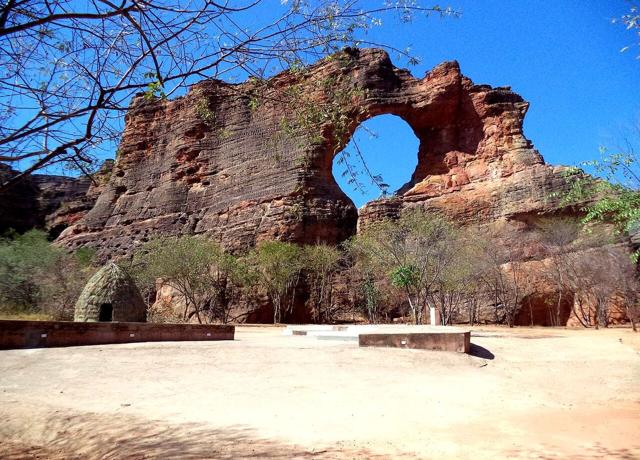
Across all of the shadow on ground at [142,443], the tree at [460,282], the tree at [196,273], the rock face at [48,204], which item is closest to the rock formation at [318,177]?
the tree at [460,282]

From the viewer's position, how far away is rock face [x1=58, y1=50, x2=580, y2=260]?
3522cm

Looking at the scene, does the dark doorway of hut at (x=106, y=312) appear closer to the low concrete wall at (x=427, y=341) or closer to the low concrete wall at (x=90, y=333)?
the low concrete wall at (x=90, y=333)

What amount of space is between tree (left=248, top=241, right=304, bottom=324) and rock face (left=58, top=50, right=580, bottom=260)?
2.52 meters

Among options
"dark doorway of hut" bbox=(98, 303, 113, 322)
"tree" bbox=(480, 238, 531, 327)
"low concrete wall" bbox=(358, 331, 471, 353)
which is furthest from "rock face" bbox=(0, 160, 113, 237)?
"low concrete wall" bbox=(358, 331, 471, 353)

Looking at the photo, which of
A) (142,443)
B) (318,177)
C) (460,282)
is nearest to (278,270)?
(318,177)

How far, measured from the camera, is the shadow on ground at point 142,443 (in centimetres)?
400

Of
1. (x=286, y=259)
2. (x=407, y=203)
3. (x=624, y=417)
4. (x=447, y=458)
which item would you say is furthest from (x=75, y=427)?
(x=407, y=203)

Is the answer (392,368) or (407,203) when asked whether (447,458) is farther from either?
(407,203)

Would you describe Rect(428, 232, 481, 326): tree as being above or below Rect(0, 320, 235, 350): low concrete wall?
above

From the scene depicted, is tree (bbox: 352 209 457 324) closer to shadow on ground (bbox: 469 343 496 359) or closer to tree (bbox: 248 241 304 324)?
tree (bbox: 248 241 304 324)

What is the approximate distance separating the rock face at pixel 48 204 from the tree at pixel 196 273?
889 inches

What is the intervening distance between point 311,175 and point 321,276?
8.37 meters

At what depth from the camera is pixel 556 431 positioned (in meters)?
5.04

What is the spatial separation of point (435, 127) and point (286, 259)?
1939cm
